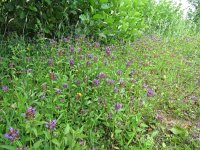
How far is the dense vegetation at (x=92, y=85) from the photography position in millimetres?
1947

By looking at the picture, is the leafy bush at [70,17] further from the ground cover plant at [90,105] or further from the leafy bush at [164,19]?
the leafy bush at [164,19]

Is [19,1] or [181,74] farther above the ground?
[19,1]

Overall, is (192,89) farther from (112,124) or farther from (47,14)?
(47,14)

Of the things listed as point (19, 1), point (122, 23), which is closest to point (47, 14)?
point (19, 1)

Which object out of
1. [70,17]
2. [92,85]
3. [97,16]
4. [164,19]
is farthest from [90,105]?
[164,19]

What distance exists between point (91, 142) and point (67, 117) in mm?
306

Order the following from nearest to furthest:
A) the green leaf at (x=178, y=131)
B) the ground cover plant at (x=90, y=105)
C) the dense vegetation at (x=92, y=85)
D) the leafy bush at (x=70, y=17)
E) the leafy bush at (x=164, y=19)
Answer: the ground cover plant at (x=90, y=105) < the dense vegetation at (x=92, y=85) < the green leaf at (x=178, y=131) < the leafy bush at (x=70, y=17) < the leafy bush at (x=164, y=19)

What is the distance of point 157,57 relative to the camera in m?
4.11

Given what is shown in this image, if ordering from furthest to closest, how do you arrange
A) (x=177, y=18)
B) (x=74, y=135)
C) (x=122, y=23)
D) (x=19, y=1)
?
1. (x=177, y=18)
2. (x=122, y=23)
3. (x=19, y=1)
4. (x=74, y=135)

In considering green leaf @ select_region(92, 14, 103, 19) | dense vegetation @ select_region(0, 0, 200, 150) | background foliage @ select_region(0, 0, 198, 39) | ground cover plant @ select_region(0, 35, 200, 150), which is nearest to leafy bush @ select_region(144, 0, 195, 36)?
dense vegetation @ select_region(0, 0, 200, 150)

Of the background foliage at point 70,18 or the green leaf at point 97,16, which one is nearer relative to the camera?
the background foliage at point 70,18

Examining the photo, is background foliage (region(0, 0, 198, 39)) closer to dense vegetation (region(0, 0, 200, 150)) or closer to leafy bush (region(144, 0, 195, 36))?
dense vegetation (region(0, 0, 200, 150))

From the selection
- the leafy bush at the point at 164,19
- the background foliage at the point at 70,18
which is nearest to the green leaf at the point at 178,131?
the background foliage at the point at 70,18

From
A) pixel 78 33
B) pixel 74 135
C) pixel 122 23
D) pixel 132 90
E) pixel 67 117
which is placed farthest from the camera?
pixel 122 23
